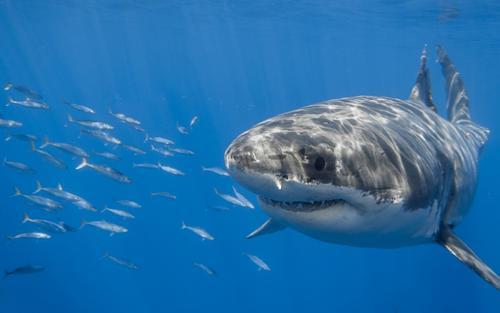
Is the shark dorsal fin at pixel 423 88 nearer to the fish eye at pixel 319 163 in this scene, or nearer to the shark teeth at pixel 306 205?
the shark teeth at pixel 306 205

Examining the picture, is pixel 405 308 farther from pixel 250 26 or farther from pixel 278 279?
pixel 250 26

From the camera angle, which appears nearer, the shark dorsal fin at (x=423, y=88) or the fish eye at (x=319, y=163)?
the fish eye at (x=319, y=163)

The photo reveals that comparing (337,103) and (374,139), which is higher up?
(337,103)

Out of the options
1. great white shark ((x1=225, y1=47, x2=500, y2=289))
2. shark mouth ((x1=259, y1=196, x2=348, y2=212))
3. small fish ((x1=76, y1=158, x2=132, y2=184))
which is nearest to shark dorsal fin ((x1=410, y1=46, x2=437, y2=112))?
great white shark ((x1=225, y1=47, x2=500, y2=289))

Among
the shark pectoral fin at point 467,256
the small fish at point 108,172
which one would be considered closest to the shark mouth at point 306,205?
the shark pectoral fin at point 467,256

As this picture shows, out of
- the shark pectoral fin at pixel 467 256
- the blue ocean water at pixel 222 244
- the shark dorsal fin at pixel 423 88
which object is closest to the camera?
the shark pectoral fin at pixel 467 256

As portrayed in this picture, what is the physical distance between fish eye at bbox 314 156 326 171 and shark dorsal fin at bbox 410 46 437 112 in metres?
4.47

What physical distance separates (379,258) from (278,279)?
15.7 feet

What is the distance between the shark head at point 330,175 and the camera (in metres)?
2.78

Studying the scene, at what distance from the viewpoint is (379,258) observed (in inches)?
868

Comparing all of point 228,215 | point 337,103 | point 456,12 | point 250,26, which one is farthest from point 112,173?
point 250,26

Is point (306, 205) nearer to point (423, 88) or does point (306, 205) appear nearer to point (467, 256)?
point (467, 256)

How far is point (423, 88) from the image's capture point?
7039 mm

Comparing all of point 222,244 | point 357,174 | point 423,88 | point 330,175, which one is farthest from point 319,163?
point 222,244
